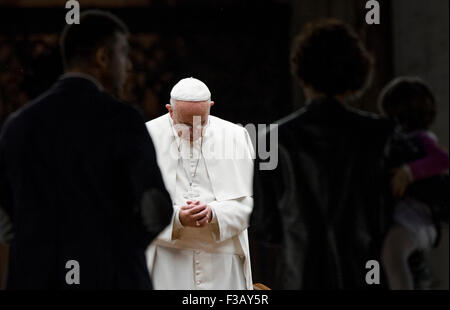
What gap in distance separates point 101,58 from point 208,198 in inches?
50.7

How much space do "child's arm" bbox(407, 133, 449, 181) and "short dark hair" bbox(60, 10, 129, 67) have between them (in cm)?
176

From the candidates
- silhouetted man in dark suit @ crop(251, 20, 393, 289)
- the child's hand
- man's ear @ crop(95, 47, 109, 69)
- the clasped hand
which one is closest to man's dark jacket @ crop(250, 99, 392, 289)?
silhouetted man in dark suit @ crop(251, 20, 393, 289)

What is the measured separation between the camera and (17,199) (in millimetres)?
3031

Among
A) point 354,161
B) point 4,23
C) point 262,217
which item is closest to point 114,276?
point 262,217

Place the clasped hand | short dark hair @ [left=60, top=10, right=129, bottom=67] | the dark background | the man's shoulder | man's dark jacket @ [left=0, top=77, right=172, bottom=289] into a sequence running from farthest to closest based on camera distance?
the dark background, the man's shoulder, the clasped hand, short dark hair @ [left=60, top=10, right=129, bottom=67], man's dark jacket @ [left=0, top=77, right=172, bottom=289]

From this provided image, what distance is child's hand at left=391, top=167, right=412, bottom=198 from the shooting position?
12.1 ft

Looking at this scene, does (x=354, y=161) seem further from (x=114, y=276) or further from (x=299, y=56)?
(x=114, y=276)

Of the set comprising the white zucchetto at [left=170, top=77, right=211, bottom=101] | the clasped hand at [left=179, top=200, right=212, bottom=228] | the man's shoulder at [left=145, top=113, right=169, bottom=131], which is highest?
the white zucchetto at [left=170, top=77, right=211, bottom=101]

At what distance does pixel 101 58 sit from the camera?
3.11 m

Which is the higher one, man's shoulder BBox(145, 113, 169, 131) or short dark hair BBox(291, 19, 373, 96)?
short dark hair BBox(291, 19, 373, 96)

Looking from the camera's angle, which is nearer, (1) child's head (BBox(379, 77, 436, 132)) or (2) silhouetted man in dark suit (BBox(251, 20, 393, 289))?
(2) silhouetted man in dark suit (BBox(251, 20, 393, 289))

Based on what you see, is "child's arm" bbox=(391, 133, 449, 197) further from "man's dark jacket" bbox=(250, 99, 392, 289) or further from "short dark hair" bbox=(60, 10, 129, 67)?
"short dark hair" bbox=(60, 10, 129, 67)

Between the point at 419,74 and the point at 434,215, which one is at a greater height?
the point at 419,74
